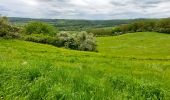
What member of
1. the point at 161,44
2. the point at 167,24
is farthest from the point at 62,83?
the point at 167,24

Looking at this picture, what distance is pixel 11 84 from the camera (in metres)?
12.1

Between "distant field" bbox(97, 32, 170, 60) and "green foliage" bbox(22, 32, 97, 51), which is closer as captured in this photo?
"green foliage" bbox(22, 32, 97, 51)

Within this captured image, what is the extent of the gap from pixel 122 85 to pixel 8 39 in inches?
1746

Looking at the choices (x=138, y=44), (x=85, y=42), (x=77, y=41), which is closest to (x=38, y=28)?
(x=138, y=44)

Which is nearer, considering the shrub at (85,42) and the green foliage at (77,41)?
the green foliage at (77,41)

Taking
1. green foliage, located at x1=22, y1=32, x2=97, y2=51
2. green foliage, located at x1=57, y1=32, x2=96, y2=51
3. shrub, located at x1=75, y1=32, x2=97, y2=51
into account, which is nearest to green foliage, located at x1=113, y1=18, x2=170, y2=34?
shrub, located at x1=75, y1=32, x2=97, y2=51

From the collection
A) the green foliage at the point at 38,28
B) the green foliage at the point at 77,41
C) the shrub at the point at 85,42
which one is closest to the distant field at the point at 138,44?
the shrub at the point at 85,42

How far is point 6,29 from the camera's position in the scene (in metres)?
54.6

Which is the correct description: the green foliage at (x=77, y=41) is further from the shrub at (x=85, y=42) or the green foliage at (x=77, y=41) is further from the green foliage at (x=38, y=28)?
the green foliage at (x=38, y=28)

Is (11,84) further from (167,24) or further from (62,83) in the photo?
(167,24)

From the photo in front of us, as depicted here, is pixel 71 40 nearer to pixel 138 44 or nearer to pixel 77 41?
pixel 77 41

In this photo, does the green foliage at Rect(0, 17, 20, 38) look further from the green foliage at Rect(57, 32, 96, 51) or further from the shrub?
the shrub

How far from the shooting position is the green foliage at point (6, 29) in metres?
54.4

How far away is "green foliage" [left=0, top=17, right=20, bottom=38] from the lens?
54.4 meters
